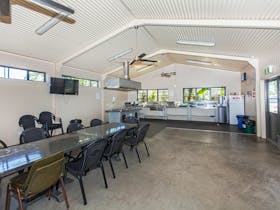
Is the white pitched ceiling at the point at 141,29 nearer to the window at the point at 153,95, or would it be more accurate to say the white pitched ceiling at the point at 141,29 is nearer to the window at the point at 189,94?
the window at the point at 189,94

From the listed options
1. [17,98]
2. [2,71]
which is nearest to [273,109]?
[17,98]

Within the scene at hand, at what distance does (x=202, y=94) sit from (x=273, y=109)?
4.76 meters

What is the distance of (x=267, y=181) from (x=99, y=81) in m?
7.75

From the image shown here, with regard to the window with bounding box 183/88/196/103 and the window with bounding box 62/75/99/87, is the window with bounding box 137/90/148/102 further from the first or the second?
the window with bounding box 62/75/99/87

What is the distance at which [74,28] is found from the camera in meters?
4.18

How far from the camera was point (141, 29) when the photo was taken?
5121 millimetres

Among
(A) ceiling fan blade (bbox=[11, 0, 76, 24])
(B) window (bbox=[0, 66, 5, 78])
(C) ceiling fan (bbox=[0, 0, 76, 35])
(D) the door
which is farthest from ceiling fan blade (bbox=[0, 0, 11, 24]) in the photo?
(D) the door

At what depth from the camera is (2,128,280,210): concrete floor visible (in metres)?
2.11

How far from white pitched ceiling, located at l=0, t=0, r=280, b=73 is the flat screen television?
0.78 meters

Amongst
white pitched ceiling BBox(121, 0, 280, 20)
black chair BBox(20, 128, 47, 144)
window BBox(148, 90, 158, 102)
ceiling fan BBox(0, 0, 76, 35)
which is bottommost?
black chair BBox(20, 128, 47, 144)

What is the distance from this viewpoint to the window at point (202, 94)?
9.07 metres

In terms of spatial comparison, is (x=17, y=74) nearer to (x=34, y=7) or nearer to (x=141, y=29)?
(x=34, y=7)

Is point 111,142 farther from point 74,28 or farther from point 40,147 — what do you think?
point 74,28

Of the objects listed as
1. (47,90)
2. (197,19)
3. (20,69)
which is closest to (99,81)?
(47,90)
